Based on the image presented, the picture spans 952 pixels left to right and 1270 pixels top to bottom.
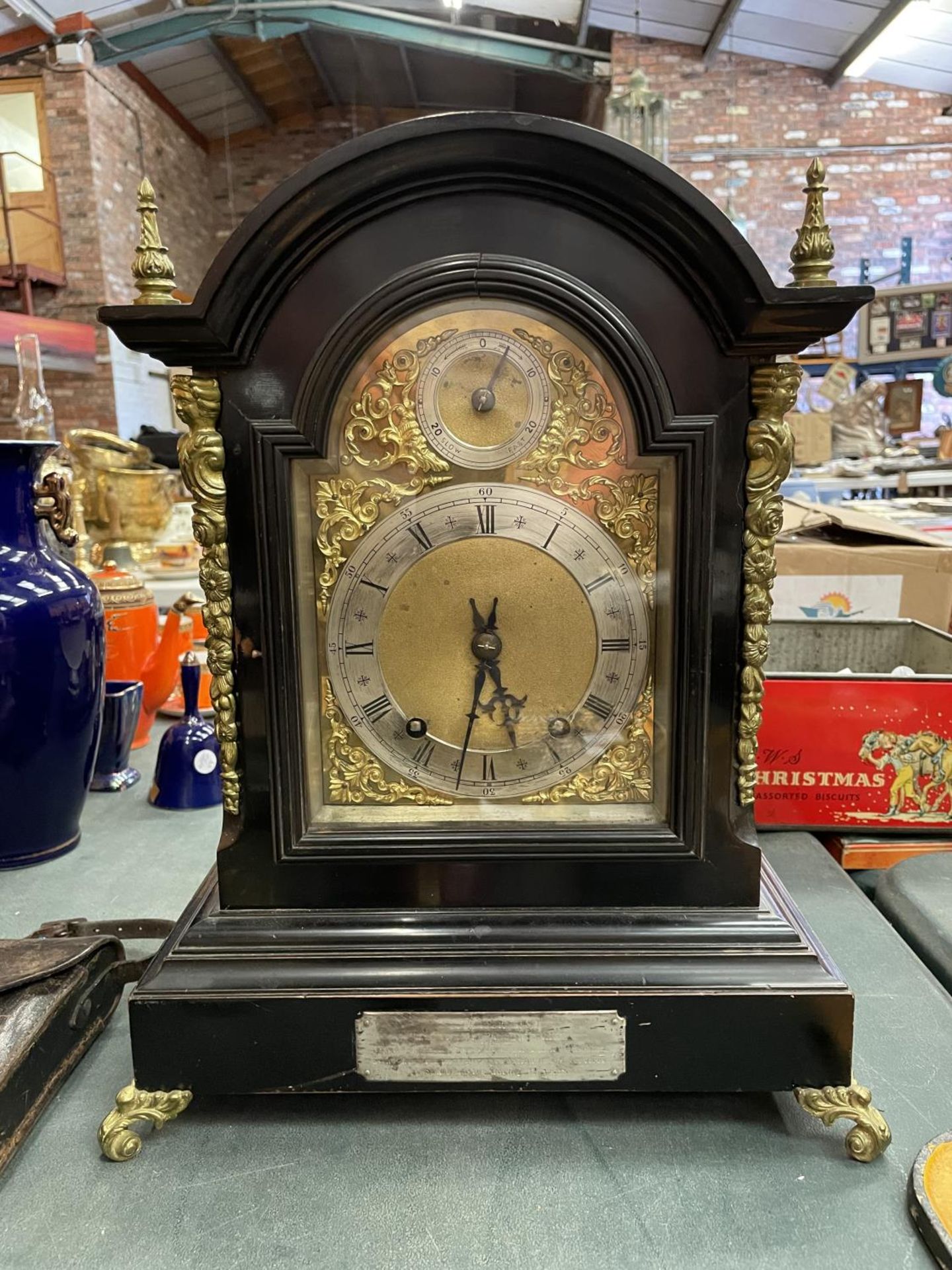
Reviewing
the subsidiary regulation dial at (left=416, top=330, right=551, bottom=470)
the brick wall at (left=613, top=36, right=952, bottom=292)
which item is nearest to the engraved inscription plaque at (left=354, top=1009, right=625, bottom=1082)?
the subsidiary regulation dial at (left=416, top=330, right=551, bottom=470)

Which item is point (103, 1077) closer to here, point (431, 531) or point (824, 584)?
point (431, 531)

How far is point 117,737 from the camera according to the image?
1481mm

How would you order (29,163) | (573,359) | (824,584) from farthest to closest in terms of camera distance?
1. (29,163)
2. (824,584)
3. (573,359)

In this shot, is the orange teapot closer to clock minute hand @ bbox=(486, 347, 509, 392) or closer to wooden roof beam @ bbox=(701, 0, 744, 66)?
clock minute hand @ bbox=(486, 347, 509, 392)

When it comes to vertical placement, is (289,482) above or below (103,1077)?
above

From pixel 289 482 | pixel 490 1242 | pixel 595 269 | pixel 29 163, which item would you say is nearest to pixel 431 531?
pixel 289 482

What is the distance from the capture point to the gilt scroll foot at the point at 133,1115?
72cm

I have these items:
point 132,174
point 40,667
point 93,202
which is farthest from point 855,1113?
point 132,174

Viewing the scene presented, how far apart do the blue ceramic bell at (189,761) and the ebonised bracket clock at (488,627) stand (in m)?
0.57

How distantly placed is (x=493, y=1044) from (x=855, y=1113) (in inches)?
11.4

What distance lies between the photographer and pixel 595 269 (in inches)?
28.2

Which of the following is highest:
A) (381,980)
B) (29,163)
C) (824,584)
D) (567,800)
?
(29,163)

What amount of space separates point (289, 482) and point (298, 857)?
0.32 metres

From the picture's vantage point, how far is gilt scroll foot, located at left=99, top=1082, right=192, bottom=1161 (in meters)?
0.72
